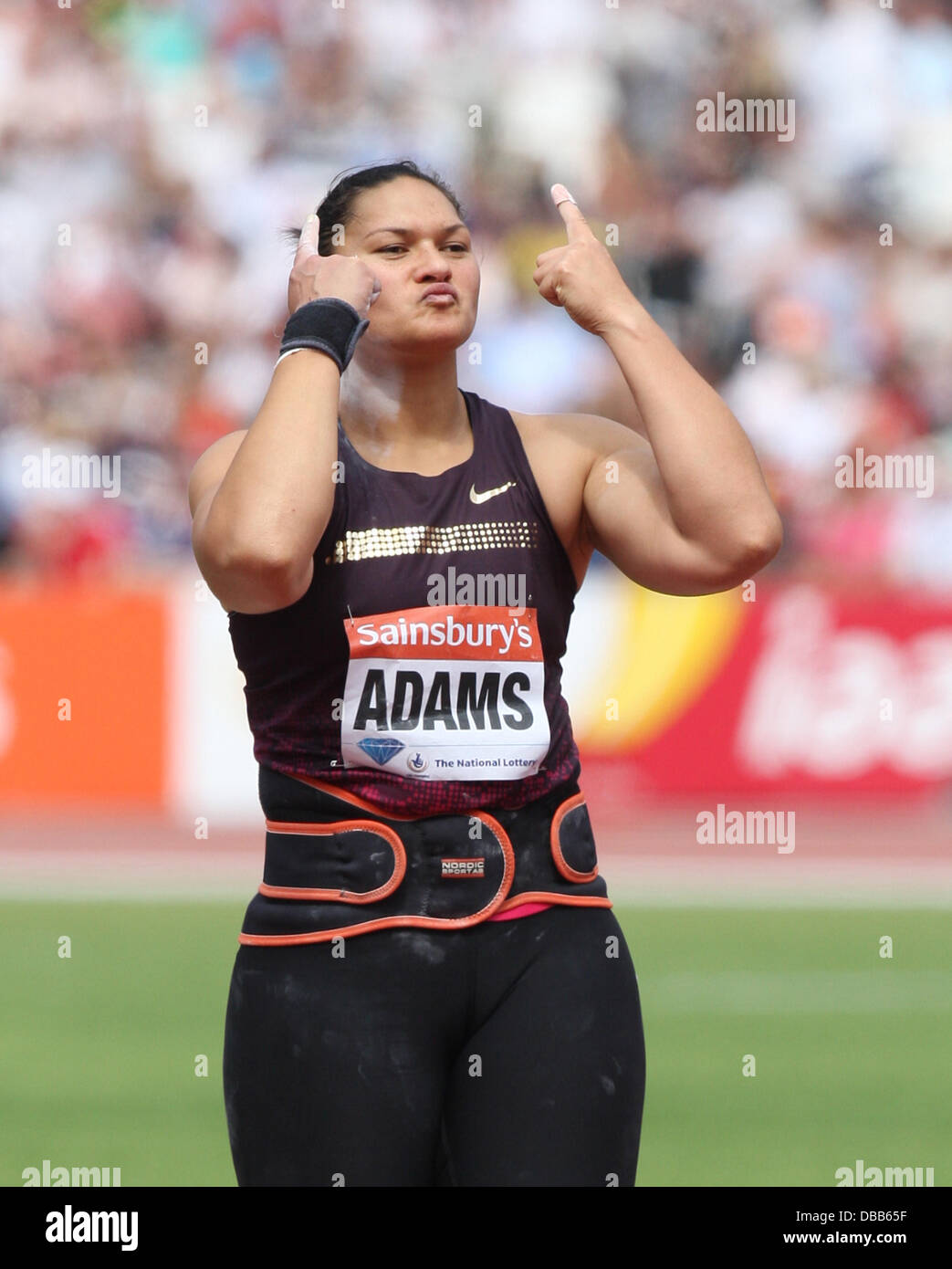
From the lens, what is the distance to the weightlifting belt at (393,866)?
3061 millimetres

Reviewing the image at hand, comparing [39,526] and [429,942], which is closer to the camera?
[429,942]

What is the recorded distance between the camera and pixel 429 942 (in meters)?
3.05

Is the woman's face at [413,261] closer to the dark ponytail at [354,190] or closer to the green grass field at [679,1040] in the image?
the dark ponytail at [354,190]

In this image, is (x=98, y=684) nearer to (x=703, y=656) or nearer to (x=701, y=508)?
(x=703, y=656)

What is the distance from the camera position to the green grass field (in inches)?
231

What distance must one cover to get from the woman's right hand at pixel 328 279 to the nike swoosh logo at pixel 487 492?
13.5 inches

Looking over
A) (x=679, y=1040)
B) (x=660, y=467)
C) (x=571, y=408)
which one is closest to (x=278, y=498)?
(x=660, y=467)

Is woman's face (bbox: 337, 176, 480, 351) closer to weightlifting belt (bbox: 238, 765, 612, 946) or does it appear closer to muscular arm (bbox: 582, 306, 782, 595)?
muscular arm (bbox: 582, 306, 782, 595)

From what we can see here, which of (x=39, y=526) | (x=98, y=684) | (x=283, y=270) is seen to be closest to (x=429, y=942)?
(x=98, y=684)

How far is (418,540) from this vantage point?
3.16 metres

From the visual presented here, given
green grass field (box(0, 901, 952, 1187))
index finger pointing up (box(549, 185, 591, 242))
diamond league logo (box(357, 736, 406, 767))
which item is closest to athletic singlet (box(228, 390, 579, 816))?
diamond league logo (box(357, 736, 406, 767))

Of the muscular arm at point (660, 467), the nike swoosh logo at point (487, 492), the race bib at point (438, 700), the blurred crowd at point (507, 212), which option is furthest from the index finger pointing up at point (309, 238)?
the blurred crowd at point (507, 212)

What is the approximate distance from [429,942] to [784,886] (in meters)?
7.84
